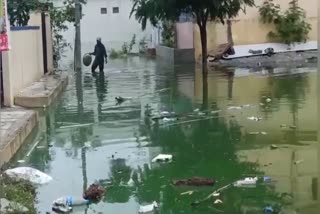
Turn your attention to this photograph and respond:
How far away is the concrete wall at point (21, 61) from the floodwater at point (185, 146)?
3.11ft

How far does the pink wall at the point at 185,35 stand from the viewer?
2866cm

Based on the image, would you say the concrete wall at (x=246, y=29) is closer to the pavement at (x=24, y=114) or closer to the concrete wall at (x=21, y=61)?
the concrete wall at (x=21, y=61)

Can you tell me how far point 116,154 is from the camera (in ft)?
32.8

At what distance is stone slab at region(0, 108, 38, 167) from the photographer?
31.3ft

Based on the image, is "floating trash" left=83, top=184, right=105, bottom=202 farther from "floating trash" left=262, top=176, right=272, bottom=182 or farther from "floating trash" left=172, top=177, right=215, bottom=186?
"floating trash" left=262, top=176, right=272, bottom=182

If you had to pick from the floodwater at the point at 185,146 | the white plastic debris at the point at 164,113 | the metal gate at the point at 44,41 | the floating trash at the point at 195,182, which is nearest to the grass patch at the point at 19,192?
the floodwater at the point at 185,146

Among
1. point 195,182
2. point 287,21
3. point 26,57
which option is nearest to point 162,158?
point 195,182

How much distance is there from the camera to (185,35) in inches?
1135

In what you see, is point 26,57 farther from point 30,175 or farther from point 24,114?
point 30,175

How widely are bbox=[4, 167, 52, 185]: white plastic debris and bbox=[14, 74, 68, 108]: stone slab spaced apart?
5.99m

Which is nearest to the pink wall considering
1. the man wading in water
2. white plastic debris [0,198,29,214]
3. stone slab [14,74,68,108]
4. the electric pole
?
the electric pole

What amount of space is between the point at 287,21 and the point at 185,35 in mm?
4079

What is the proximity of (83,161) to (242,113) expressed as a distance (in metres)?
4.47

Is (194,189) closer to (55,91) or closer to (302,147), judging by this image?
(302,147)
